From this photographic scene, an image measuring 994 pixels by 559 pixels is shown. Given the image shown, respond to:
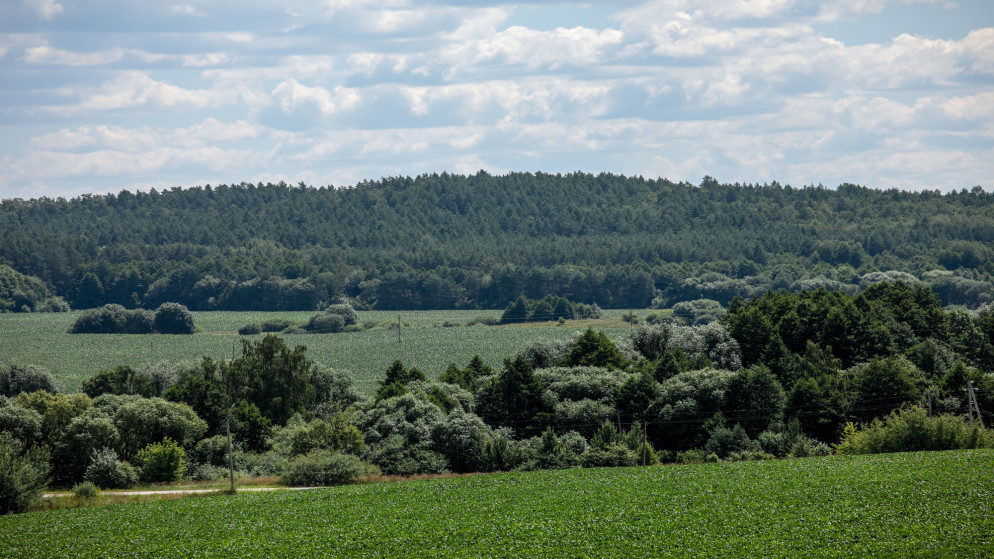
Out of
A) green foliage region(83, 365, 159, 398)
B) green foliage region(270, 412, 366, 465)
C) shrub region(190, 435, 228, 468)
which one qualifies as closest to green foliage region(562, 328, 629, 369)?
green foliage region(270, 412, 366, 465)

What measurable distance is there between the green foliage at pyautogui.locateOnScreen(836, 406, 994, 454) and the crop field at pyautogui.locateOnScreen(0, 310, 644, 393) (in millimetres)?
47902

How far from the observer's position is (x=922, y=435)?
4641cm

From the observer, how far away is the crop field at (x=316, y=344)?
105m

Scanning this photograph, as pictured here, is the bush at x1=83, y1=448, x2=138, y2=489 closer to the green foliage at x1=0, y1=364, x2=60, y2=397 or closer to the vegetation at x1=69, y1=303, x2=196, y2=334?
the green foliage at x1=0, y1=364, x2=60, y2=397

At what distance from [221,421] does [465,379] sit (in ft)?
58.9

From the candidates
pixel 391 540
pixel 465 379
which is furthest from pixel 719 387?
pixel 391 540

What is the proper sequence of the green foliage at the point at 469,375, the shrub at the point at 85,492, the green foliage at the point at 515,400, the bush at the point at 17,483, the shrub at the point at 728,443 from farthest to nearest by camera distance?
the green foliage at the point at 469,375
the green foliage at the point at 515,400
the shrub at the point at 728,443
the shrub at the point at 85,492
the bush at the point at 17,483

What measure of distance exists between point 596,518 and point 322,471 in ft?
55.8

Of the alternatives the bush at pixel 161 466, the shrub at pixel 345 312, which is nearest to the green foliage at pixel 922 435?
the bush at pixel 161 466

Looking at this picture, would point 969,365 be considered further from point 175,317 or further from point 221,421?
point 175,317

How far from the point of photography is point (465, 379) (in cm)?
7412

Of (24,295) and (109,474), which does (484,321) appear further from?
(109,474)

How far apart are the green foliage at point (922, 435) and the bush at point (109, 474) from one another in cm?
3382

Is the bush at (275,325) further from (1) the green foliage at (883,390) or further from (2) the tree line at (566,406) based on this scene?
(1) the green foliage at (883,390)
